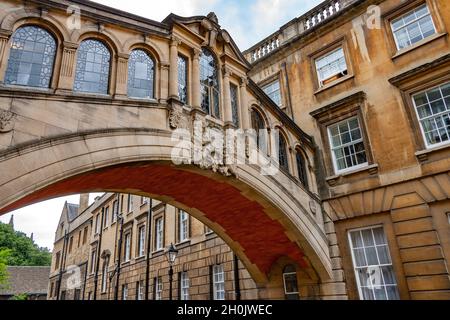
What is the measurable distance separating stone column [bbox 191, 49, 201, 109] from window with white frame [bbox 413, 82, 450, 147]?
733cm

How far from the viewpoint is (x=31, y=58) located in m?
6.21

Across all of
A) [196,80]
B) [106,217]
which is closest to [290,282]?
[196,80]

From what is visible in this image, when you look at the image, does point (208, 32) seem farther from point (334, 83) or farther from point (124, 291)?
point (124, 291)

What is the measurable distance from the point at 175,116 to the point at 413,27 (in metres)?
→ 9.66

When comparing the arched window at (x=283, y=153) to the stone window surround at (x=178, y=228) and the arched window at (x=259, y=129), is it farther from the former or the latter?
the stone window surround at (x=178, y=228)

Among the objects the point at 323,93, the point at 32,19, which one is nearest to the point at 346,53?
the point at 323,93

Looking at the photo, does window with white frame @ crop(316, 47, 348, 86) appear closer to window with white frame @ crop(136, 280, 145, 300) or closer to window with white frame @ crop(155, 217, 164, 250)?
window with white frame @ crop(155, 217, 164, 250)

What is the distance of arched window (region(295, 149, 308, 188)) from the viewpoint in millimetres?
12210

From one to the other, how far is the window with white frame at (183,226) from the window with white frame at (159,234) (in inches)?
82.1

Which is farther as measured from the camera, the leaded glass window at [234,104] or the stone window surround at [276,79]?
the stone window surround at [276,79]

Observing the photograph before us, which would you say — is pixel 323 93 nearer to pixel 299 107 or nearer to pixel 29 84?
pixel 299 107

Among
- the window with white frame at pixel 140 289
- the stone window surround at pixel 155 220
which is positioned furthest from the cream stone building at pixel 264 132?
the window with white frame at pixel 140 289

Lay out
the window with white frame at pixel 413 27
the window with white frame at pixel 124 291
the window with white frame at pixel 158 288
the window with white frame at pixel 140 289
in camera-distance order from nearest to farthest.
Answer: the window with white frame at pixel 413 27
the window with white frame at pixel 158 288
the window with white frame at pixel 140 289
the window with white frame at pixel 124 291

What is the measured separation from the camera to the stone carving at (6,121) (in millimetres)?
5165
